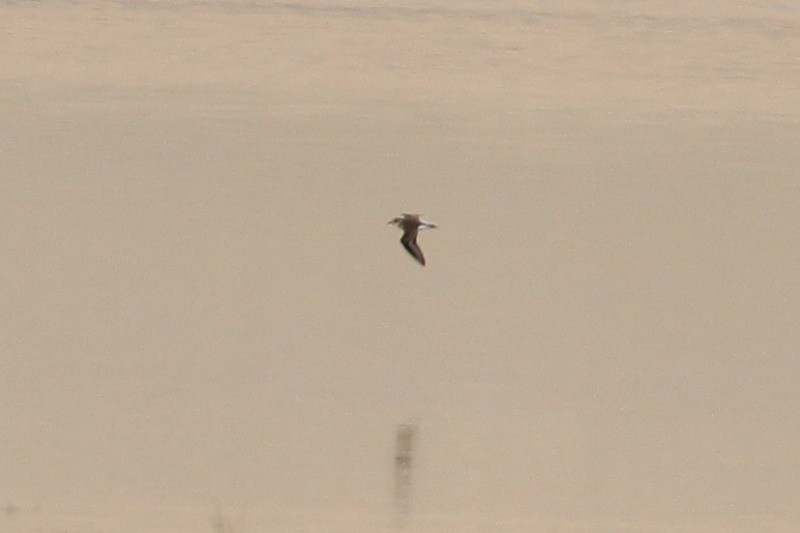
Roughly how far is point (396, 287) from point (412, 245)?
91 cm

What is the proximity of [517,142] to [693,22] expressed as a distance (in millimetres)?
A: 7462

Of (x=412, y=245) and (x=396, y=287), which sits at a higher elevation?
(x=396, y=287)

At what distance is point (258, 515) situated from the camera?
794 cm

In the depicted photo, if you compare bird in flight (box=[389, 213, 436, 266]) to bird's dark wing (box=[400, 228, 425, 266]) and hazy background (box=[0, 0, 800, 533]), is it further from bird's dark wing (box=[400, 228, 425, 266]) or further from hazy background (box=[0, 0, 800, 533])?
hazy background (box=[0, 0, 800, 533])

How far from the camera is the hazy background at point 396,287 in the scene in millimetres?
8539

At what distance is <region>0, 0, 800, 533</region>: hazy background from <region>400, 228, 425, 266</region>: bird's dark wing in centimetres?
38

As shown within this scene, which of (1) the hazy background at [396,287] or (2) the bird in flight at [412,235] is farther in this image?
(2) the bird in flight at [412,235]

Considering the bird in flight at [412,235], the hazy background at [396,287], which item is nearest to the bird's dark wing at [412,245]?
the bird in flight at [412,235]

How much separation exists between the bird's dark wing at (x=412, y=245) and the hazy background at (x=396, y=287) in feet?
1.23

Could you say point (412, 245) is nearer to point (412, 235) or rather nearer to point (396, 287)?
point (412, 235)

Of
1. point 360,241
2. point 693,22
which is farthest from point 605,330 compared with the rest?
point 693,22

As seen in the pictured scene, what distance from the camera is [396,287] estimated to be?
12188 mm

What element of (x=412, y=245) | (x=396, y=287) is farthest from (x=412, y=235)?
(x=396, y=287)

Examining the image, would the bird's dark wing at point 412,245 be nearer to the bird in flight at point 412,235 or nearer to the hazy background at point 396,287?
the bird in flight at point 412,235
